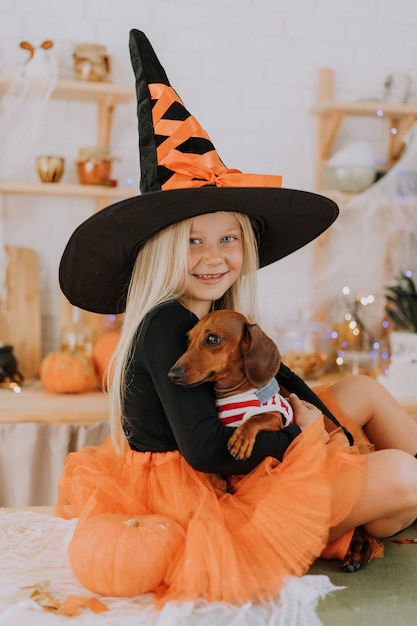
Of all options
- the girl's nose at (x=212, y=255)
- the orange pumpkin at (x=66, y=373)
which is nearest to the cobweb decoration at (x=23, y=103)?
the orange pumpkin at (x=66, y=373)

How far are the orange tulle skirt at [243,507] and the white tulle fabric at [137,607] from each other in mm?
24

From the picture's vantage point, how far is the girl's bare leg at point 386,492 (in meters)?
1.25

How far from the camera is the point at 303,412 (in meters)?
1.40

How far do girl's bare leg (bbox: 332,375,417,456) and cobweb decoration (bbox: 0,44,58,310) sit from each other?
4.34 feet

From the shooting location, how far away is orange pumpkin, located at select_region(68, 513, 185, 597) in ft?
3.73

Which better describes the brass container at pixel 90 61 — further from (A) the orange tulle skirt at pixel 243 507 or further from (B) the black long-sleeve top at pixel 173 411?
(A) the orange tulle skirt at pixel 243 507

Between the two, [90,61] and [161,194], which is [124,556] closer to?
[161,194]

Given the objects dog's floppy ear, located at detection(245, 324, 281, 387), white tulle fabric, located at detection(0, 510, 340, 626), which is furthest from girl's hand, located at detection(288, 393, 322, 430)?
white tulle fabric, located at detection(0, 510, 340, 626)

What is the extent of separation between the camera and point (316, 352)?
2.63 metres

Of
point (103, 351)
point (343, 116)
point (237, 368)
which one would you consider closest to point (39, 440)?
point (103, 351)

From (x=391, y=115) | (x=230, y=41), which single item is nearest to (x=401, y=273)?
(x=391, y=115)

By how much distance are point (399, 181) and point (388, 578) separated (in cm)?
168

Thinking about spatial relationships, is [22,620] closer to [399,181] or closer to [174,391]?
[174,391]

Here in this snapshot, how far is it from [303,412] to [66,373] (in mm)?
1134
